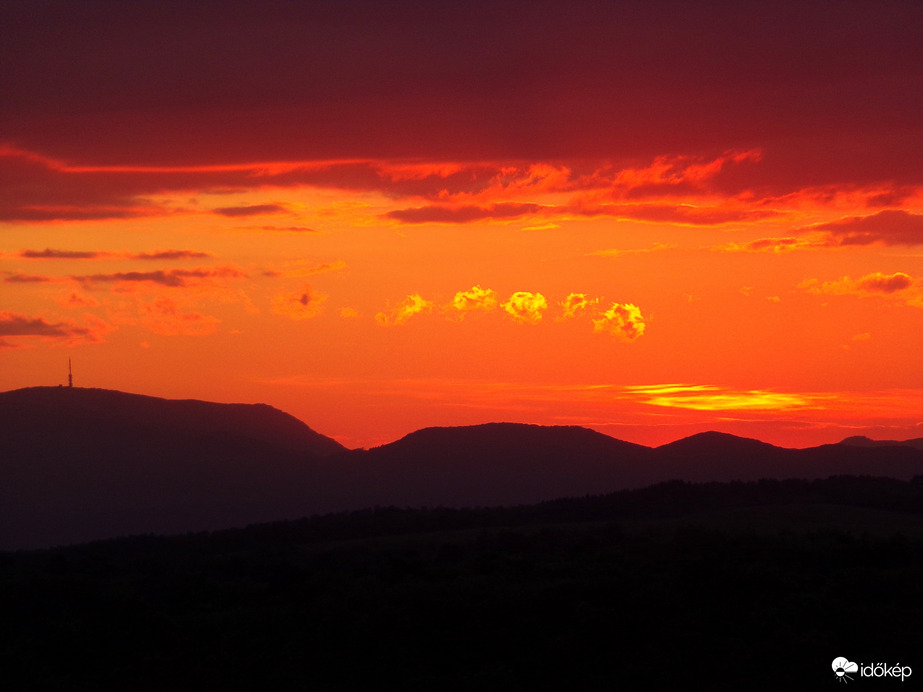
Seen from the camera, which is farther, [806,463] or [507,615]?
[806,463]

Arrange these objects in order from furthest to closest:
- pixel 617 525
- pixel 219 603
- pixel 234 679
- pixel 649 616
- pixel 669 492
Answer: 1. pixel 669 492
2. pixel 617 525
3. pixel 219 603
4. pixel 649 616
5. pixel 234 679

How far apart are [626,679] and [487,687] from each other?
4.09m

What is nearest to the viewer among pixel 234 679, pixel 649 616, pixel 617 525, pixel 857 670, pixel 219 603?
pixel 857 670

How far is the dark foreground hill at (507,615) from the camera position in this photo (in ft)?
122

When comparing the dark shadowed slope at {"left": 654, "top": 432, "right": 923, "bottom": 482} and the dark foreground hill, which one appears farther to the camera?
the dark shadowed slope at {"left": 654, "top": 432, "right": 923, "bottom": 482}

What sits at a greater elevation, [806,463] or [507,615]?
[507,615]

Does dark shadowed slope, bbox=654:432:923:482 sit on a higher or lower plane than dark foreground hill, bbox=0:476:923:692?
lower

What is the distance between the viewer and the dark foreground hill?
37094mm

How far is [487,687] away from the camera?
118 feet

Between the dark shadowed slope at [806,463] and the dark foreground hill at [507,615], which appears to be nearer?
the dark foreground hill at [507,615]

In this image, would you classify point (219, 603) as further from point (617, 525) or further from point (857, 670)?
point (857, 670)

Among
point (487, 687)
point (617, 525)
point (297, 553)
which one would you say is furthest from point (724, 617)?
point (297, 553)

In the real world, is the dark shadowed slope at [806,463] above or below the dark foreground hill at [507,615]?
below

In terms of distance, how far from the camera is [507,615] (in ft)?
138
